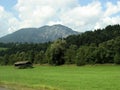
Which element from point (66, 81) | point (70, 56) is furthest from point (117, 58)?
point (66, 81)

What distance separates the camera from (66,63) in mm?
145875

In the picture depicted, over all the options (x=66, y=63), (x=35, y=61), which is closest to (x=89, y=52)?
(x=66, y=63)

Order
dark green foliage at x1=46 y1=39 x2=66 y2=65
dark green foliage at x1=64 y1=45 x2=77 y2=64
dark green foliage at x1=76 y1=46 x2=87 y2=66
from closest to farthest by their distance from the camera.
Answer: dark green foliage at x1=76 y1=46 x2=87 y2=66
dark green foliage at x1=64 y1=45 x2=77 y2=64
dark green foliage at x1=46 y1=39 x2=66 y2=65

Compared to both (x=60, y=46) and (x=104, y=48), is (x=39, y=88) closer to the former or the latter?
(x=104, y=48)

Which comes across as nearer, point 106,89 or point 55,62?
point 106,89

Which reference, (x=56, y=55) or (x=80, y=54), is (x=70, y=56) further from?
(x=56, y=55)

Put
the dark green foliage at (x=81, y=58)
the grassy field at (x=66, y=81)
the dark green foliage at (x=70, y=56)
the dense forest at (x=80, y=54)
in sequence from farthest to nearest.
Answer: the dark green foliage at (x=70, y=56) < the dark green foliage at (x=81, y=58) < the dense forest at (x=80, y=54) < the grassy field at (x=66, y=81)

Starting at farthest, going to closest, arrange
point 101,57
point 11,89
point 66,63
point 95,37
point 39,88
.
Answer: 1. point 95,37
2. point 66,63
3. point 101,57
4. point 11,89
5. point 39,88

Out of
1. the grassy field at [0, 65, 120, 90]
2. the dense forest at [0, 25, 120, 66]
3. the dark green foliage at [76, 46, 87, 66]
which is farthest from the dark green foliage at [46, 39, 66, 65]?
the grassy field at [0, 65, 120, 90]

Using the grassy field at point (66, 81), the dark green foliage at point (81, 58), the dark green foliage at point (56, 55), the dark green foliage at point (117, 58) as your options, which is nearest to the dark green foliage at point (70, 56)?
the dark green foliage at point (56, 55)

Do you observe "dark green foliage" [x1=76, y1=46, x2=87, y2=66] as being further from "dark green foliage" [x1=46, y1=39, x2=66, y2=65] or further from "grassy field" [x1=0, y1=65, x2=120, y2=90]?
"grassy field" [x1=0, y1=65, x2=120, y2=90]

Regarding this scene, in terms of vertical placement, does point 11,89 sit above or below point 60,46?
below

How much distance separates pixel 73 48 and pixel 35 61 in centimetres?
2891

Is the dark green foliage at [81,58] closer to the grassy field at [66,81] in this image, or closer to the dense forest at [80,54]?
the dense forest at [80,54]
